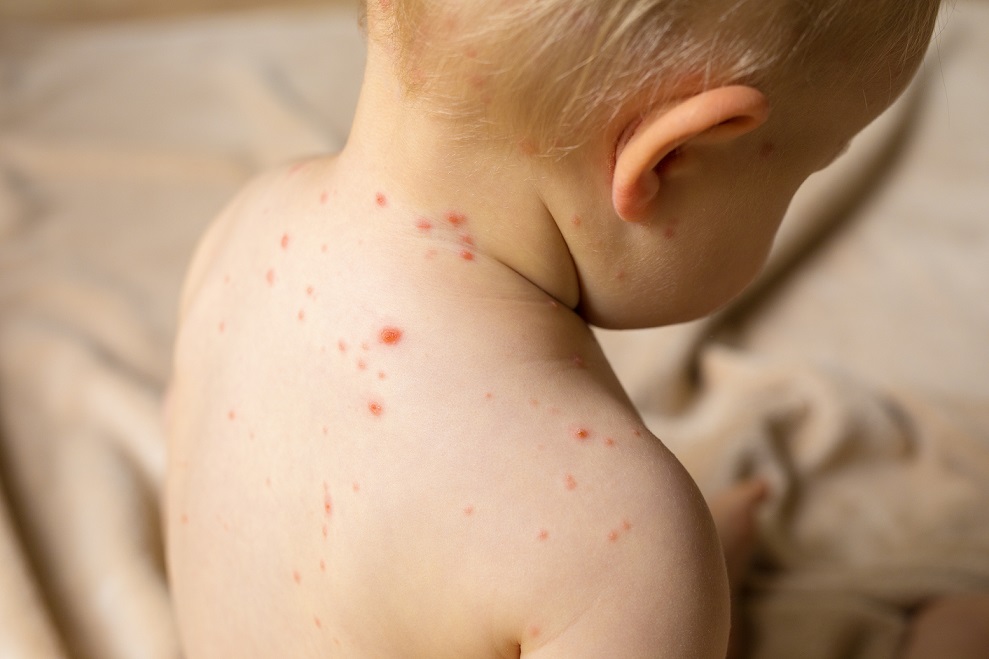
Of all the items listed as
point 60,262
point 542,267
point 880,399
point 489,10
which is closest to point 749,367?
point 880,399

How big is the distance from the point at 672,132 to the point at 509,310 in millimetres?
137

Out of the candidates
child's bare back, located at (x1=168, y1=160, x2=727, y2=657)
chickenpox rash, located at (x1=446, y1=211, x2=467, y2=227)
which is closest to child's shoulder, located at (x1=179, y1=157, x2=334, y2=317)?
child's bare back, located at (x1=168, y1=160, x2=727, y2=657)

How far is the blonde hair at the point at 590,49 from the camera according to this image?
51cm

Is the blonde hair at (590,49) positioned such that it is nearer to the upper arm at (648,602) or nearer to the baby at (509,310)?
the baby at (509,310)

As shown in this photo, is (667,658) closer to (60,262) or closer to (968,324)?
(968,324)

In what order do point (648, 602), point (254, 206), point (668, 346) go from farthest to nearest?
1. point (668, 346)
2. point (254, 206)
3. point (648, 602)

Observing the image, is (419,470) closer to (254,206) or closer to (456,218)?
(456,218)

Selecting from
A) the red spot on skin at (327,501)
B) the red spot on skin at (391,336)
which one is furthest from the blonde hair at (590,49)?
the red spot on skin at (327,501)

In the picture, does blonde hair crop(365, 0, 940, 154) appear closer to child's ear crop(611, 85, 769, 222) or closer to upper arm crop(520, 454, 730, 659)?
child's ear crop(611, 85, 769, 222)

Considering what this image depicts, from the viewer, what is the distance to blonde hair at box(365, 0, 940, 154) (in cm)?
51

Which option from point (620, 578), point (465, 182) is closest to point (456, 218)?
point (465, 182)

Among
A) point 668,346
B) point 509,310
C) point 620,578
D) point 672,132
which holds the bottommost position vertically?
point 668,346

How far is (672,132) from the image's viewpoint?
1.77 feet

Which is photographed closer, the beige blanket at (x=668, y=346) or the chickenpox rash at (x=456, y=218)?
the chickenpox rash at (x=456, y=218)
